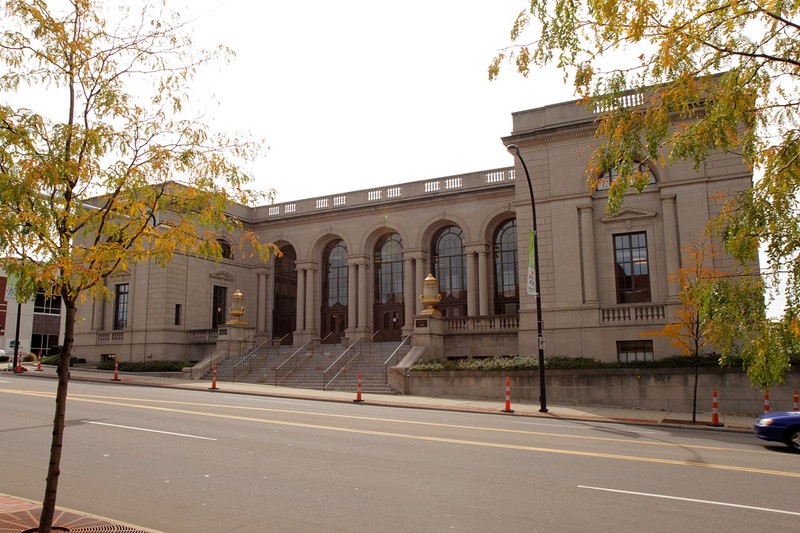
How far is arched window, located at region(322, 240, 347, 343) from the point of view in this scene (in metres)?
41.8

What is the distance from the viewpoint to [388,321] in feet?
130

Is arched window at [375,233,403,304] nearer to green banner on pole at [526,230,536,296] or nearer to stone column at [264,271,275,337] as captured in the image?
stone column at [264,271,275,337]

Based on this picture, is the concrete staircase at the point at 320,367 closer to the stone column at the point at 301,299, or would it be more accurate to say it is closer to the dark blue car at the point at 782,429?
the stone column at the point at 301,299

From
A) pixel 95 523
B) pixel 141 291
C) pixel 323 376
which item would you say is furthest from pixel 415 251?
pixel 95 523

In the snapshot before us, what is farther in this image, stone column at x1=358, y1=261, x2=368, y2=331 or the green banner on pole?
stone column at x1=358, y1=261, x2=368, y2=331

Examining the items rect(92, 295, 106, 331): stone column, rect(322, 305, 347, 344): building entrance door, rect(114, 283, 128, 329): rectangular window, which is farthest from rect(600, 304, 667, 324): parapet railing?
rect(92, 295, 106, 331): stone column

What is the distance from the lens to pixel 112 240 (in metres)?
6.95

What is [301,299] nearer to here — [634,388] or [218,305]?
[218,305]

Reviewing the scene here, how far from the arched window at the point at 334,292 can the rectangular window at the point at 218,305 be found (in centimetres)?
708

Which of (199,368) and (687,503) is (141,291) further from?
(687,503)

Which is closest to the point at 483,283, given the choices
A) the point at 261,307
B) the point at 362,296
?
the point at 362,296

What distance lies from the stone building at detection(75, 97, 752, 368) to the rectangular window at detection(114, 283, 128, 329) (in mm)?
91

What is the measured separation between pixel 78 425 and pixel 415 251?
26.6 meters

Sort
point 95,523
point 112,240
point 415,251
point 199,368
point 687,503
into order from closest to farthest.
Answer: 1. point 95,523
2. point 112,240
3. point 687,503
4. point 199,368
5. point 415,251
